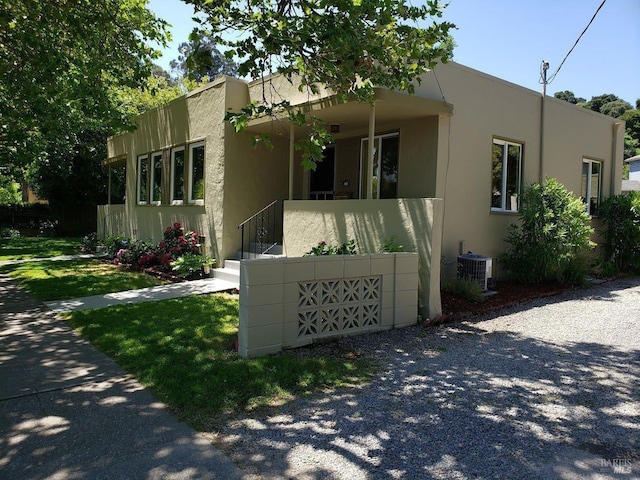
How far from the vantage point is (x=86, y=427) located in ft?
11.9

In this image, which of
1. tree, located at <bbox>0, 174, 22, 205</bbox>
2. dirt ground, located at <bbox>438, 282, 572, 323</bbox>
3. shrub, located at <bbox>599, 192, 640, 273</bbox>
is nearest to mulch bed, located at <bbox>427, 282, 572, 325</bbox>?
dirt ground, located at <bbox>438, 282, 572, 323</bbox>

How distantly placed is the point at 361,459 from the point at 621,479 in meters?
1.59

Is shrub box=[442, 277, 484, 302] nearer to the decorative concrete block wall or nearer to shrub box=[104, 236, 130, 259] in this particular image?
the decorative concrete block wall

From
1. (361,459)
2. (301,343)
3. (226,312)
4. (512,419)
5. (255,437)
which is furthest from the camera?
(226,312)

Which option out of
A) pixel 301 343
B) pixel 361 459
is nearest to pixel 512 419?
pixel 361 459

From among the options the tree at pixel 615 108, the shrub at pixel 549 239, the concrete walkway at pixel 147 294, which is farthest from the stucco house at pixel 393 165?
the tree at pixel 615 108

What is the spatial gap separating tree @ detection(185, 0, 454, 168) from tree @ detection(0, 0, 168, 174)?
3.57 meters

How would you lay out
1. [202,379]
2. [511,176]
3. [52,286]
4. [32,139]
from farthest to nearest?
[32,139] → [511,176] → [52,286] → [202,379]

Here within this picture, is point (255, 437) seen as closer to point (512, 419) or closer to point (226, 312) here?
point (512, 419)

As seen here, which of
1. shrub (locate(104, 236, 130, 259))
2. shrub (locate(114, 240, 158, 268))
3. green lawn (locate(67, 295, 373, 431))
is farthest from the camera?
shrub (locate(104, 236, 130, 259))

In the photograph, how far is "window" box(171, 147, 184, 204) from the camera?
12903 mm

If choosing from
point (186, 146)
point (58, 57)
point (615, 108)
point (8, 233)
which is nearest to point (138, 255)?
point (186, 146)

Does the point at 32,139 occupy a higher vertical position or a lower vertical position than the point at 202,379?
higher

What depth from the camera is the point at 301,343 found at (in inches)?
219
